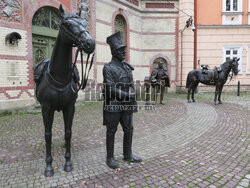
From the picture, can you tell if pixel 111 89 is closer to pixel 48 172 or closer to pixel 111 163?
pixel 111 163

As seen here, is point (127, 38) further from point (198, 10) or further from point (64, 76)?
point (64, 76)

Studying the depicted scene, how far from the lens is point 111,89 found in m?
3.09

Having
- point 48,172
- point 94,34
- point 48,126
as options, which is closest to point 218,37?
point 94,34

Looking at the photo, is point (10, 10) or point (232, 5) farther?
point (232, 5)

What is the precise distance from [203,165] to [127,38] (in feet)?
39.7

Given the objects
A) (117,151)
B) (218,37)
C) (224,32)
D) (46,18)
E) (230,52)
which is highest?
(224,32)

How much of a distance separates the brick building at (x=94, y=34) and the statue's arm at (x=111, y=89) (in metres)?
6.63

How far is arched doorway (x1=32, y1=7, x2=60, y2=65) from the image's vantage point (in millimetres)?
8766

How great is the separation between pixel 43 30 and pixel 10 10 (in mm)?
1571

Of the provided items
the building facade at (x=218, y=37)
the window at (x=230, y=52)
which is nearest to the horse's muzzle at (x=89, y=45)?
the building facade at (x=218, y=37)

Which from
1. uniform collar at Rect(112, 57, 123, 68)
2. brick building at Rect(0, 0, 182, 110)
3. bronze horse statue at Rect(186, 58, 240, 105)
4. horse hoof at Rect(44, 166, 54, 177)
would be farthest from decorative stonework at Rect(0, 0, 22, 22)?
bronze horse statue at Rect(186, 58, 240, 105)

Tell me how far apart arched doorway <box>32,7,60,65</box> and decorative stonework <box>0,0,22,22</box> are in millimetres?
797

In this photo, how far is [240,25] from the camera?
14.9 meters

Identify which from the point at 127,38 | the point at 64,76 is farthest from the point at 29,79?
the point at 127,38
